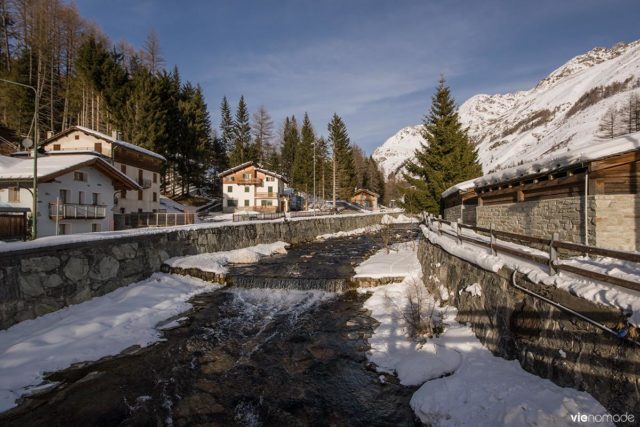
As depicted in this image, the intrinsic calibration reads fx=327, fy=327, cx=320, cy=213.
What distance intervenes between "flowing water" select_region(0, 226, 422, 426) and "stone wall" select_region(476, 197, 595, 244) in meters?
7.95

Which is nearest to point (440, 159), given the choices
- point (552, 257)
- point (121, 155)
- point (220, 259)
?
point (220, 259)

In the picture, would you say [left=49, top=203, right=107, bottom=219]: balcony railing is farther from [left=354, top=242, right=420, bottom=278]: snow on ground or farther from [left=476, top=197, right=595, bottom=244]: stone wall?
[left=476, top=197, right=595, bottom=244]: stone wall

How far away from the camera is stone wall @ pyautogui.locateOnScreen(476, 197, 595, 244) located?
37.9 ft

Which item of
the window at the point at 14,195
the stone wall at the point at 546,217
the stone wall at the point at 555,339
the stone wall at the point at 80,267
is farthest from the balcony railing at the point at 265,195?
the stone wall at the point at 555,339

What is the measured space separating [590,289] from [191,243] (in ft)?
66.9

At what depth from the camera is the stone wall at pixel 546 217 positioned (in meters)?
11.5

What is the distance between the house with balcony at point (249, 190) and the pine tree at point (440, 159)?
27.9 meters

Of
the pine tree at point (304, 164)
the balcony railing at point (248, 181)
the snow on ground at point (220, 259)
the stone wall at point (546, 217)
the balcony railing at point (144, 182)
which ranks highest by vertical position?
the pine tree at point (304, 164)

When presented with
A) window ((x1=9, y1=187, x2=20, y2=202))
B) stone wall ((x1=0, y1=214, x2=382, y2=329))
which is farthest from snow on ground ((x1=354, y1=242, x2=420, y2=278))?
window ((x1=9, y1=187, x2=20, y2=202))

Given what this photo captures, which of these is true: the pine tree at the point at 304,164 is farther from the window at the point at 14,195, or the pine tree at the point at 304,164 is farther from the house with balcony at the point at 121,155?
the window at the point at 14,195

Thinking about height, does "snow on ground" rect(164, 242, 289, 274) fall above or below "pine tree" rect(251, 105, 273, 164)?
below

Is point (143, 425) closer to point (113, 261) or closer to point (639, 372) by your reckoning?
point (639, 372)

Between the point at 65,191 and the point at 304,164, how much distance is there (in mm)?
50357

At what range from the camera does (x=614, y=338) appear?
470 cm
